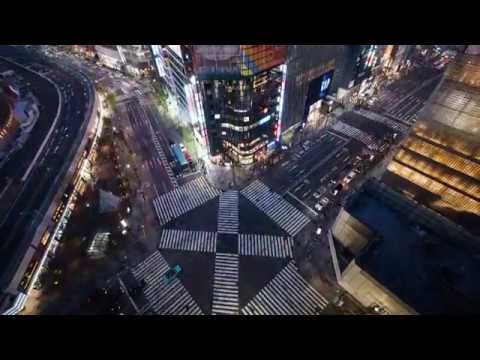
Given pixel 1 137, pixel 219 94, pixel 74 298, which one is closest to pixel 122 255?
pixel 74 298

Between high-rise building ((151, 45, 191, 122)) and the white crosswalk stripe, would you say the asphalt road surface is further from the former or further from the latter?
high-rise building ((151, 45, 191, 122))

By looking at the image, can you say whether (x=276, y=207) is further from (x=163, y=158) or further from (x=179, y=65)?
(x=179, y=65)

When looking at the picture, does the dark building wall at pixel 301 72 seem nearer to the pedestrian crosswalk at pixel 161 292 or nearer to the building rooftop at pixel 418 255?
the building rooftop at pixel 418 255

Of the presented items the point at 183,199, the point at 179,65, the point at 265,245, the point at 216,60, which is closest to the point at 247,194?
the point at 265,245

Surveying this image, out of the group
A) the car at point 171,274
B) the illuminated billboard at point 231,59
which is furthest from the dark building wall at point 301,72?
the car at point 171,274

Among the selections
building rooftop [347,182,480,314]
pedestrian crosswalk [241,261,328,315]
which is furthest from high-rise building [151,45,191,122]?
pedestrian crosswalk [241,261,328,315]

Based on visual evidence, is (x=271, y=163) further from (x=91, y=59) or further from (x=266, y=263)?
(x=91, y=59)
